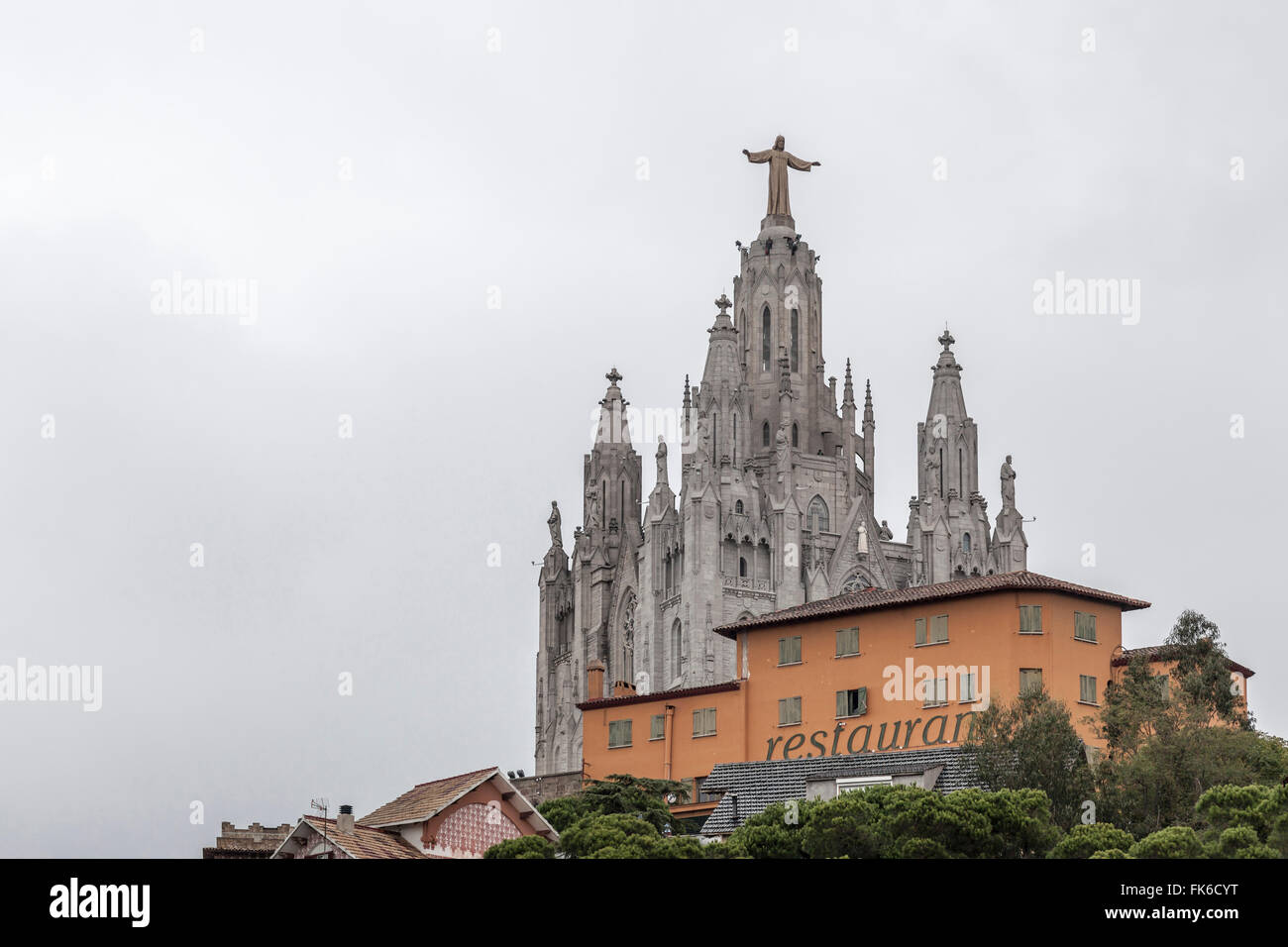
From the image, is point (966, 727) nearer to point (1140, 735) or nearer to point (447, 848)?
point (1140, 735)

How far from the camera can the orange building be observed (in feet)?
199

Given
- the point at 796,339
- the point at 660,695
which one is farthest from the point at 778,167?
the point at 660,695

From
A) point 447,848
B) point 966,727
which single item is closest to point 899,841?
point 447,848

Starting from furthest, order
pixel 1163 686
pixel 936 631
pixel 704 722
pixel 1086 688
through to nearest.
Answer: pixel 704 722 < pixel 936 631 < pixel 1086 688 < pixel 1163 686

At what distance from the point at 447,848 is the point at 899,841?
36.2 feet

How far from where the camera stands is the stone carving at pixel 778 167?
402 feet

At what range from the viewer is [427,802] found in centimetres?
4872

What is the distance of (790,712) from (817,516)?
4799cm

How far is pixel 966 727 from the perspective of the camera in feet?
195

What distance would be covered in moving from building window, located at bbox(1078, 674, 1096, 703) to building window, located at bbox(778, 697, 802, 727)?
8.90 meters

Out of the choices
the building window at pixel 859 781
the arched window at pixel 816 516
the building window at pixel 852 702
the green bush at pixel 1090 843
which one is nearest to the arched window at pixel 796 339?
the arched window at pixel 816 516

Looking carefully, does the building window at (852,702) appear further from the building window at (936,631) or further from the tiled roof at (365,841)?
the tiled roof at (365,841)

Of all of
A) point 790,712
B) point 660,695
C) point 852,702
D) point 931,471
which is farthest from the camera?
point 931,471

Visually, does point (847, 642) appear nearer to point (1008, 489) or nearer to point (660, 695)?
point (660, 695)
